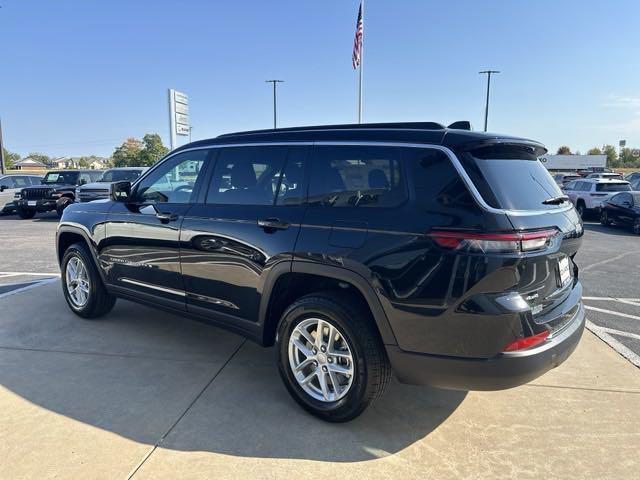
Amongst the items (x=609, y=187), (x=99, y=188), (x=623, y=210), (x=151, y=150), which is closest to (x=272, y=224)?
(x=99, y=188)

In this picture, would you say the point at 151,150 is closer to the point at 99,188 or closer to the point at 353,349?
the point at 99,188

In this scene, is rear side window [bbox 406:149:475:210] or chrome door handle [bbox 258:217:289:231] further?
chrome door handle [bbox 258:217:289:231]

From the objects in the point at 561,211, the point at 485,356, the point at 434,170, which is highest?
the point at 434,170

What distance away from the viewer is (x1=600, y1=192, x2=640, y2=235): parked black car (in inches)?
530

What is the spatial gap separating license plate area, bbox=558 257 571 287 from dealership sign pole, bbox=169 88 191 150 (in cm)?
1600

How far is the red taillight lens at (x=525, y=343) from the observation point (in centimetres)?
240

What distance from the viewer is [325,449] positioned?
2.69 metres

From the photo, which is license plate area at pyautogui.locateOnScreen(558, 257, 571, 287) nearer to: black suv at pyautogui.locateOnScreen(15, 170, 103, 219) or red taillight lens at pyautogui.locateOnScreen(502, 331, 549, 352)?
red taillight lens at pyautogui.locateOnScreen(502, 331, 549, 352)

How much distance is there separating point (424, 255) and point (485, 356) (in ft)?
2.05

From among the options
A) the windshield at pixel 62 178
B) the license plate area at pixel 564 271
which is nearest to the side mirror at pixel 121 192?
the license plate area at pixel 564 271

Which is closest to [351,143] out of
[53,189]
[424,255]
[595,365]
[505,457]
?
[424,255]

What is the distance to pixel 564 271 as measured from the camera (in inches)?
109

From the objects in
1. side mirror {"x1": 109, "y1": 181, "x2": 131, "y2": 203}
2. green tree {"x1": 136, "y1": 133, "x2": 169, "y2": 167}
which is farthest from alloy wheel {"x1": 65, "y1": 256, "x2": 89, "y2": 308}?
green tree {"x1": 136, "y1": 133, "x2": 169, "y2": 167}

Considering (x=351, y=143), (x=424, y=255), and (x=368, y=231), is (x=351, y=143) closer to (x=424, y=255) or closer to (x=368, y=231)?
(x=368, y=231)
